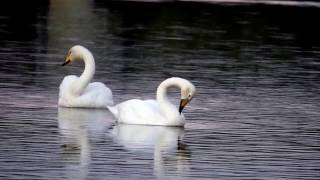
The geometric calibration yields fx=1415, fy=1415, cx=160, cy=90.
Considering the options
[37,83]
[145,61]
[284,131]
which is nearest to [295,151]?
[284,131]

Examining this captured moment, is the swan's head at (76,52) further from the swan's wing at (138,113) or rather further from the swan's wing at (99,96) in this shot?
the swan's wing at (138,113)

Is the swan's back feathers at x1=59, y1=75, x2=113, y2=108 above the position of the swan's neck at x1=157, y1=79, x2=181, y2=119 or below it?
below

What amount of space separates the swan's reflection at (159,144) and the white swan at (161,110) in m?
0.10

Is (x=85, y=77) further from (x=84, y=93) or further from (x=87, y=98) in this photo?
(x=87, y=98)

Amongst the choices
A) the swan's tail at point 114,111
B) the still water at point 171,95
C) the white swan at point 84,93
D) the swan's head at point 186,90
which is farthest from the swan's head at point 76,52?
the swan's head at point 186,90

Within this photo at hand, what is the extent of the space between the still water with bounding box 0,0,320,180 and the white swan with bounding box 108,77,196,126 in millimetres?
225

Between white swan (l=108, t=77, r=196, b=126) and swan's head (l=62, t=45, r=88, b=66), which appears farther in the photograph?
swan's head (l=62, t=45, r=88, b=66)

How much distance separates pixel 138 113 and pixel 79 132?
1.38 m

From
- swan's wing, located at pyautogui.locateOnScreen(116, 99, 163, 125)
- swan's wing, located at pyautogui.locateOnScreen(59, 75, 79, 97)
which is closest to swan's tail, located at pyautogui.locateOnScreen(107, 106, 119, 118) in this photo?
swan's wing, located at pyautogui.locateOnScreen(116, 99, 163, 125)

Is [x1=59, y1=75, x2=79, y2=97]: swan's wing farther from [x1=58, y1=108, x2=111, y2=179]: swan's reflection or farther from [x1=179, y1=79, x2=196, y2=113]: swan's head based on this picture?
[x1=179, y1=79, x2=196, y2=113]: swan's head

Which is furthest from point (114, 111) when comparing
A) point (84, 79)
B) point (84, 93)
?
point (84, 79)

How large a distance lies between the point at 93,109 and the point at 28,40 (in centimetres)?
1310

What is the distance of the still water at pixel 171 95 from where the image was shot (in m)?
16.8

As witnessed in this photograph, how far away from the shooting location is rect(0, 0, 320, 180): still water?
16.8 m
